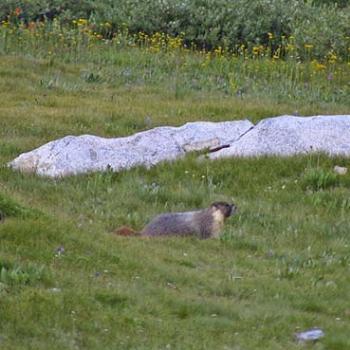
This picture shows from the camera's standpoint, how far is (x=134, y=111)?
15.3m

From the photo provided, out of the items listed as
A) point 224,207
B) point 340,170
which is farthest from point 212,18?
point 224,207

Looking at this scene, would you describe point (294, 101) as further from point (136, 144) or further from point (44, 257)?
point (44, 257)

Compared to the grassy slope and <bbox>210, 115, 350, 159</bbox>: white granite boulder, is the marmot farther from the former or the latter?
<bbox>210, 115, 350, 159</bbox>: white granite boulder

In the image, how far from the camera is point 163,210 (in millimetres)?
11062

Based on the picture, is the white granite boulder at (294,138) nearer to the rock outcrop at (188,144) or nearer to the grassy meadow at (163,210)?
the rock outcrop at (188,144)

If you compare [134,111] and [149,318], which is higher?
[149,318]

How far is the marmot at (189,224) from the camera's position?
9.95 meters

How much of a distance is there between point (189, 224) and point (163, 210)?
102cm

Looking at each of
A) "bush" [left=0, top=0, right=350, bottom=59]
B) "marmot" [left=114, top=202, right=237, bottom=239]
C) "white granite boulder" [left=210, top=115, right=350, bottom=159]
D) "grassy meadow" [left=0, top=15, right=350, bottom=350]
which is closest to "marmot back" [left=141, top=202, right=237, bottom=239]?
"marmot" [left=114, top=202, right=237, bottom=239]

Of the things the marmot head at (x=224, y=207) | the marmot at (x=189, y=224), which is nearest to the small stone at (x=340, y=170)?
the marmot head at (x=224, y=207)

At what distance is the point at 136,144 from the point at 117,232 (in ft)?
10.2

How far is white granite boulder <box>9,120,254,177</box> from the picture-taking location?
12.2m

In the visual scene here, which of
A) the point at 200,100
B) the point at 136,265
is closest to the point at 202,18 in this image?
the point at 200,100

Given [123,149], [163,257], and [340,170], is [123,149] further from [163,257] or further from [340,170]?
[163,257]
